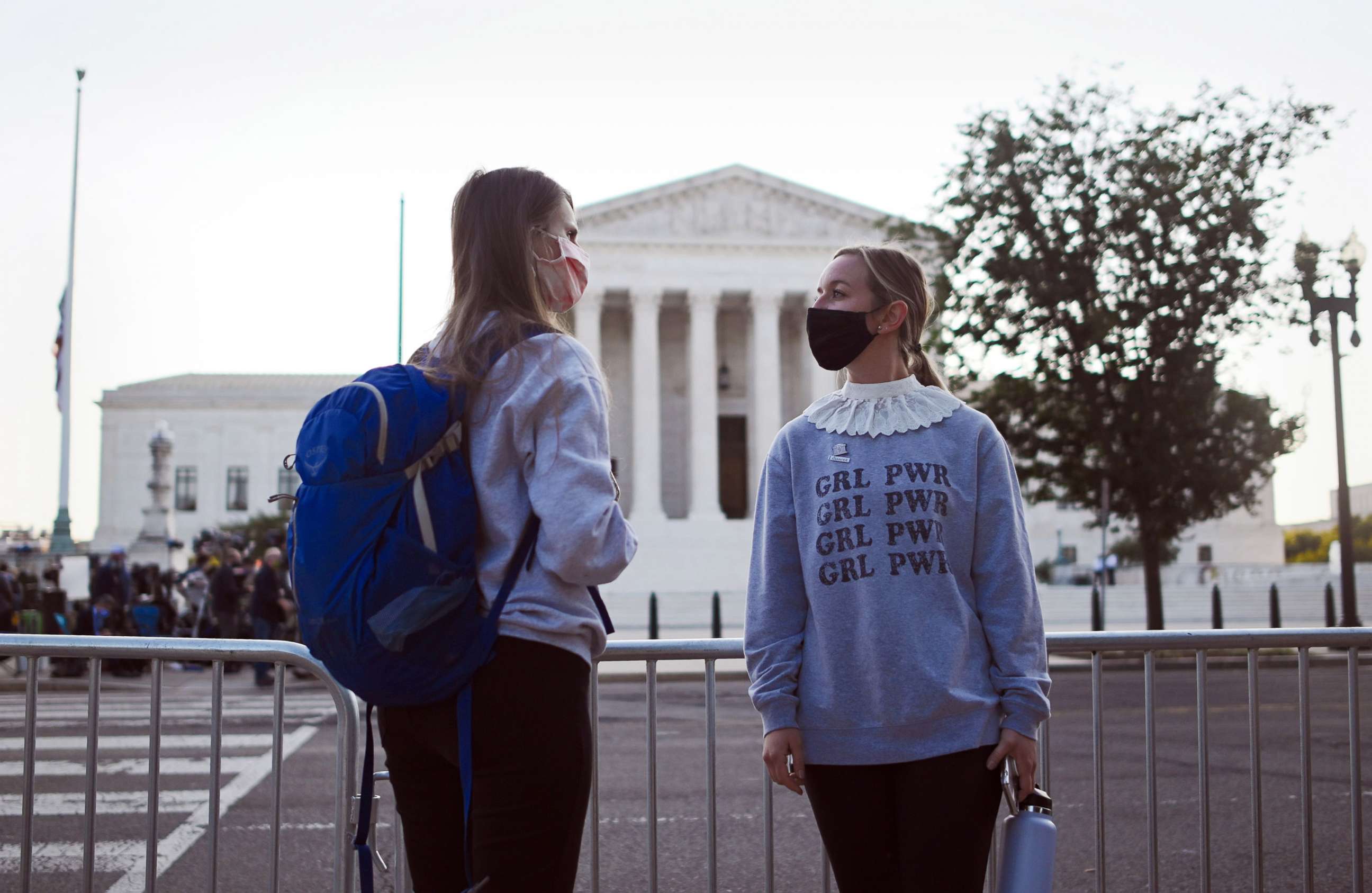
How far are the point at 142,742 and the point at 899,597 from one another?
8.51 metres

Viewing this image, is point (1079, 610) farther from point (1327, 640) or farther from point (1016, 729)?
point (1016, 729)

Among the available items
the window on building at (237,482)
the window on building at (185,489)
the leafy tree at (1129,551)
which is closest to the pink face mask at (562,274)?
the leafy tree at (1129,551)

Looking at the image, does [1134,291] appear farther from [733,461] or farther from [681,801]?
[733,461]

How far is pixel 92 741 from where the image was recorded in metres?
3.56

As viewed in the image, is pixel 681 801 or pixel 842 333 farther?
pixel 681 801

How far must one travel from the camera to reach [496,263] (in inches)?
88.4

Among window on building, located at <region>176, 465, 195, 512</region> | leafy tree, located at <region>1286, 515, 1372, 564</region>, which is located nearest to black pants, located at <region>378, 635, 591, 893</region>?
window on building, located at <region>176, 465, 195, 512</region>

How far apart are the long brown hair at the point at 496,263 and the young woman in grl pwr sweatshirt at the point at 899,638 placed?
704 mm

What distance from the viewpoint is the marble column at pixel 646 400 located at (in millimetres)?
46250

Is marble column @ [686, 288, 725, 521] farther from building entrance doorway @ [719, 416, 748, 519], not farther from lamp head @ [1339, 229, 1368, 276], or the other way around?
lamp head @ [1339, 229, 1368, 276]

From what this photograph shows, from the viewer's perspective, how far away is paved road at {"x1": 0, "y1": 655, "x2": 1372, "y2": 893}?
18.0 feet

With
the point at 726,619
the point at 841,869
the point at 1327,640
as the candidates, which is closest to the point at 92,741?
the point at 841,869

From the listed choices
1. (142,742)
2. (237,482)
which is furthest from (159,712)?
(237,482)

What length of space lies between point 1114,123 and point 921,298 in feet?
60.3
